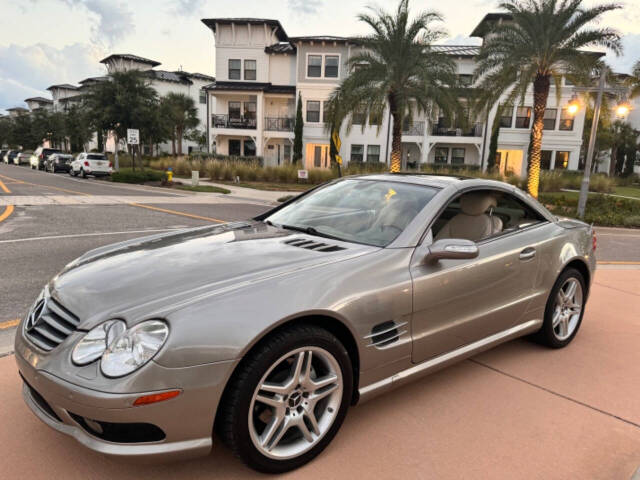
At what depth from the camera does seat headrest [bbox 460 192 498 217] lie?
3.57 metres

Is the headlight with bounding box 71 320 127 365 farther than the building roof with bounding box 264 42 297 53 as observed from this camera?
No

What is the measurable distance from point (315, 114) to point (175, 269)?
34.5 m

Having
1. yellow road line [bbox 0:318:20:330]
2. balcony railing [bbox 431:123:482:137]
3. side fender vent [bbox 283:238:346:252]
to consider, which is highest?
balcony railing [bbox 431:123:482:137]

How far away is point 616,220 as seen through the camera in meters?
15.6

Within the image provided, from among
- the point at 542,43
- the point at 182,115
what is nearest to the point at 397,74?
the point at 542,43

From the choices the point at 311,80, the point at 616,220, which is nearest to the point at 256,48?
the point at 311,80

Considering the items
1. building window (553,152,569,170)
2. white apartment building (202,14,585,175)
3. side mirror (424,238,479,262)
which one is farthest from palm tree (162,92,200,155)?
side mirror (424,238,479,262)

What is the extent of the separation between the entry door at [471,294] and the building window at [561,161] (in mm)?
36290

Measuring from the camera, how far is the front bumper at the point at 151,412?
1.91 m

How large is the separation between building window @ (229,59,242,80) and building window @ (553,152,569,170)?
25.8 meters

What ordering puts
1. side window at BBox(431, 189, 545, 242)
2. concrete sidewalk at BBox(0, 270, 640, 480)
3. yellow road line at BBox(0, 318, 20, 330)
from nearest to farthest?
concrete sidewalk at BBox(0, 270, 640, 480)
side window at BBox(431, 189, 545, 242)
yellow road line at BBox(0, 318, 20, 330)

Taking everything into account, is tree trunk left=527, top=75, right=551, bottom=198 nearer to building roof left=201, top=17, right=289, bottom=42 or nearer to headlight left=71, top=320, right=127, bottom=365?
headlight left=71, top=320, right=127, bottom=365

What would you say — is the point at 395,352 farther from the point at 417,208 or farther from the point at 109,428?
the point at 109,428

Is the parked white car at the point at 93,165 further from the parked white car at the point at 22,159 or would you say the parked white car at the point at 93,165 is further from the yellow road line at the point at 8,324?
the yellow road line at the point at 8,324
